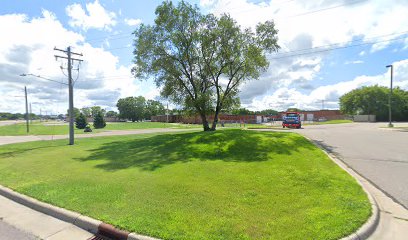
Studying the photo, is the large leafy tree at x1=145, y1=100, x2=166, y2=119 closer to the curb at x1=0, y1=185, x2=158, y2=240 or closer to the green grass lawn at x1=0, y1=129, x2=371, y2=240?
the green grass lawn at x1=0, y1=129, x2=371, y2=240

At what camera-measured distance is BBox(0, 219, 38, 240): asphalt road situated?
4.18m

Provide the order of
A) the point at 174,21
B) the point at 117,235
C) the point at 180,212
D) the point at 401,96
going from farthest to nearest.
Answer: the point at 401,96, the point at 174,21, the point at 180,212, the point at 117,235

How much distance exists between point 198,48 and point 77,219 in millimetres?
15118

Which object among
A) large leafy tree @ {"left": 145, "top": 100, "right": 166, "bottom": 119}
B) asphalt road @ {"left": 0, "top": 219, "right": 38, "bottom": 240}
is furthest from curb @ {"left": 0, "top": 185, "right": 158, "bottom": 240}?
large leafy tree @ {"left": 145, "top": 100, "right": 166, "bottom": 119}

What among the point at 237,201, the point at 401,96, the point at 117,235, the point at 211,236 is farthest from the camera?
the point at 401,96

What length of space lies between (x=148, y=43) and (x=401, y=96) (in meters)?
67.3

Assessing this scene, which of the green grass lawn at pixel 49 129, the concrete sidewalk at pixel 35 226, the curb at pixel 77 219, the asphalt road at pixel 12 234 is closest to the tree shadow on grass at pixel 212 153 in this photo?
the curb at pixel 77 219

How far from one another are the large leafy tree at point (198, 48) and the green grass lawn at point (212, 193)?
9295 mm

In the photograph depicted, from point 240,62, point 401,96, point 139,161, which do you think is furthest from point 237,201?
point 401,96

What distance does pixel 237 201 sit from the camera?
5.05 metres

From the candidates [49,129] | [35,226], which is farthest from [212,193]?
[49,129]

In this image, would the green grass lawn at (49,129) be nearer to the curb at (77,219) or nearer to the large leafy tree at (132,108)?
the curb at (77,219)

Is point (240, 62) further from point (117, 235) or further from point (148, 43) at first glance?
point (117, 235)

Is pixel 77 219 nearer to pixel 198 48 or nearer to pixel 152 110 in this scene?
pixel 198 48
